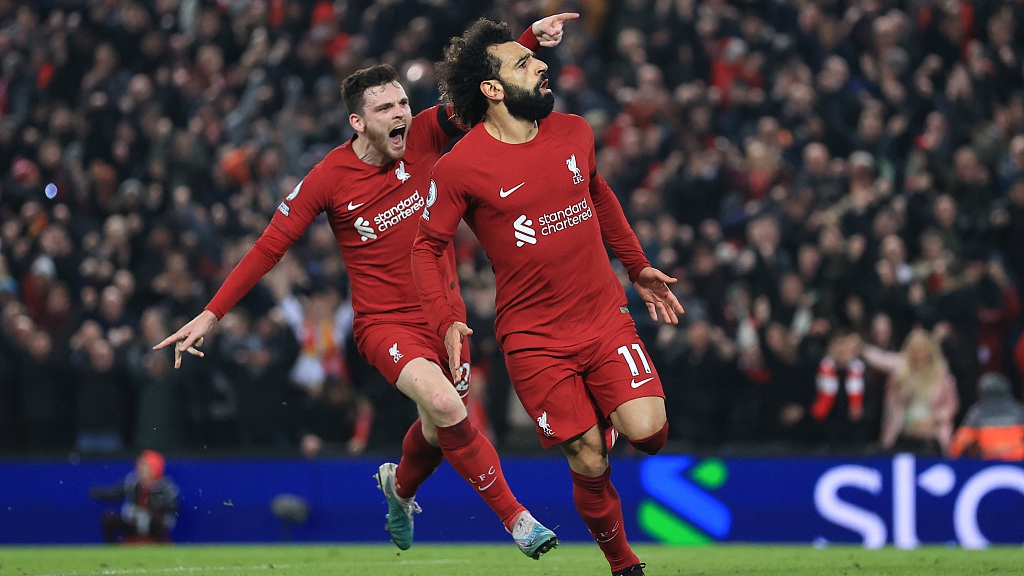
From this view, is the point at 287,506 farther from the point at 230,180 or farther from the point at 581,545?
the point at 230,180

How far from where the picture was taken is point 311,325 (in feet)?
45.1

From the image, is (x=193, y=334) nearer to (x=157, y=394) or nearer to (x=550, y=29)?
(x=550, y=29)

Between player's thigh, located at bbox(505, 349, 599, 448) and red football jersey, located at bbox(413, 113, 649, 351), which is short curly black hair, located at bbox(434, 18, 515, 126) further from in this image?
player's thigh, located at bbox(505, 349, 599, 448)

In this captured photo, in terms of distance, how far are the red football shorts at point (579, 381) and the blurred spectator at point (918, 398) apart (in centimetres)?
601

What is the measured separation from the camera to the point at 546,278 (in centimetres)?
702

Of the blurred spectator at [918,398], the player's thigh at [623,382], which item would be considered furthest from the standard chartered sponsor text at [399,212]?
the blurred spectator at [918,398]

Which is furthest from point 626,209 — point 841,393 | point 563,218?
point 563,218

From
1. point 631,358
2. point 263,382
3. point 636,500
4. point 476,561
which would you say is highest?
point 631,358

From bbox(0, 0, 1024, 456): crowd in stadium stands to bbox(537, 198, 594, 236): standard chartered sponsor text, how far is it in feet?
19.3

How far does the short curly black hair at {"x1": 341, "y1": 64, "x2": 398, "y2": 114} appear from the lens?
26.3 feet

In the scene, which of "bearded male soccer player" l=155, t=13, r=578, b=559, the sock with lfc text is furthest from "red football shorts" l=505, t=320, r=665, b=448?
"bearded male soccer player" l=155, t=13, r=578, b=559

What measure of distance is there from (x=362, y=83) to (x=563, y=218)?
1721 millimetres

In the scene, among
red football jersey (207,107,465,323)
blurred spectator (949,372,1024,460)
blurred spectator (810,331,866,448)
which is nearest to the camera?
red football jersey (207,107,465,323)

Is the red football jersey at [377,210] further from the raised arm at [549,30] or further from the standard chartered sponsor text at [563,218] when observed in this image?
the standard chartered sponsor text at [563,218]
